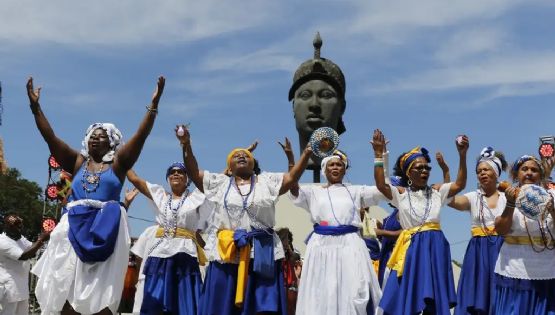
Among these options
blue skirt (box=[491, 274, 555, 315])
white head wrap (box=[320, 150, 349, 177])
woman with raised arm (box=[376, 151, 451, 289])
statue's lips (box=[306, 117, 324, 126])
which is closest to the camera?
blue skirt (box=[491, 274, 555, 315])

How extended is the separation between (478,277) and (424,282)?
2.77 ft

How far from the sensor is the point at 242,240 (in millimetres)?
7207

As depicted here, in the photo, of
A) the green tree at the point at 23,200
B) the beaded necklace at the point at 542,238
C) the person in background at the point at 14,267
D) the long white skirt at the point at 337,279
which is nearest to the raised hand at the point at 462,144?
the beaded necklace at the point at 542,238

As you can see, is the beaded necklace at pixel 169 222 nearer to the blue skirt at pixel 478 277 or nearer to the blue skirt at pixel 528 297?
the blue skirt at pixel 478 277

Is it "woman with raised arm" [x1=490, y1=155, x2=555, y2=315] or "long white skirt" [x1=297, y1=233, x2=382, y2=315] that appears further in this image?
"long white skirt" [x1=297, y1=233, x2=382, y2=315]

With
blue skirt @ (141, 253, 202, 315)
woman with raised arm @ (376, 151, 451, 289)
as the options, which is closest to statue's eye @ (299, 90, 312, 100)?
woman with raised arm @ (376, 151, 451, 289)

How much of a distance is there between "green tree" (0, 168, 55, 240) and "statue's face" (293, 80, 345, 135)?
19694mm

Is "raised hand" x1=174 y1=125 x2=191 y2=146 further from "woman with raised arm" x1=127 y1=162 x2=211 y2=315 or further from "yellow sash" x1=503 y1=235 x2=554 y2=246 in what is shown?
"yellow sash" x1=503 y1=235 x2=554 y2=246

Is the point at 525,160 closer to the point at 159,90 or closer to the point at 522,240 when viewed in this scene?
the point at 522,240

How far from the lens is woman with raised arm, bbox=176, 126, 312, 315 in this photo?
23.5 ft

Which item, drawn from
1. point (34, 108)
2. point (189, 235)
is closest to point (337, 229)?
point (189, 235)

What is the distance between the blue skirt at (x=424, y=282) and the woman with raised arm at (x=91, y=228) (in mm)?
2510

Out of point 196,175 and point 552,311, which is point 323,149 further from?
point 552,311

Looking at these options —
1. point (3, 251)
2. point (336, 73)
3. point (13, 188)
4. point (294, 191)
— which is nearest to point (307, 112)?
point (336, 73)
